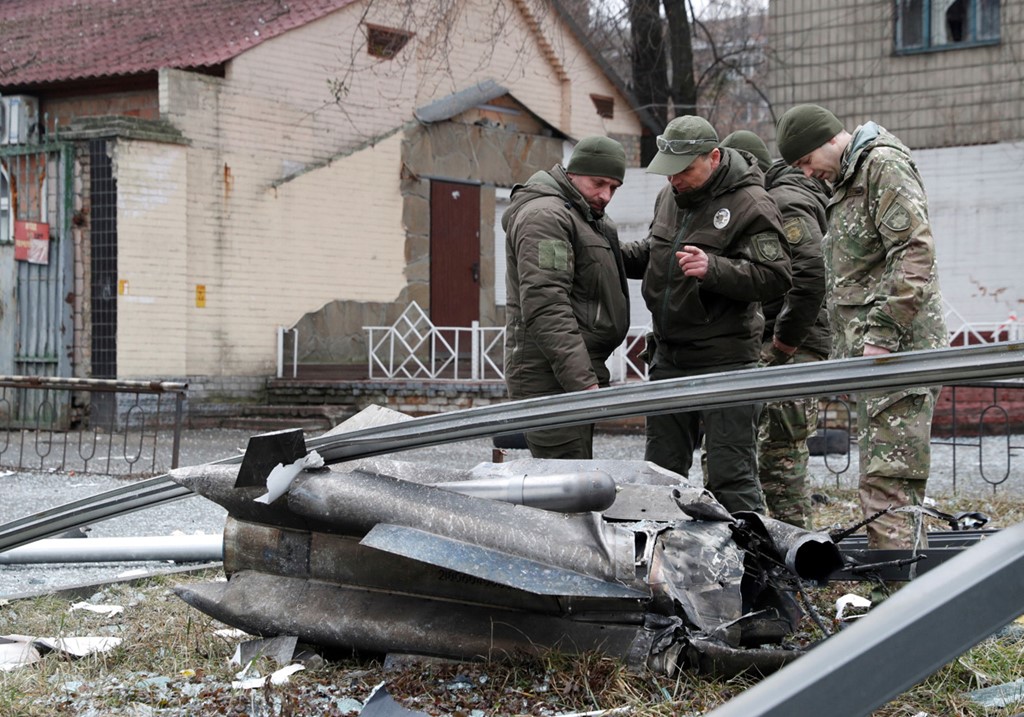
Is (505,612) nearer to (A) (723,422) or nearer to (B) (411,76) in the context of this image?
(A) (723,422)

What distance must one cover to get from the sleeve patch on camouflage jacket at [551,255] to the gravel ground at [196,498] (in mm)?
2275

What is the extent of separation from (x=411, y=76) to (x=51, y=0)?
19.7 ft

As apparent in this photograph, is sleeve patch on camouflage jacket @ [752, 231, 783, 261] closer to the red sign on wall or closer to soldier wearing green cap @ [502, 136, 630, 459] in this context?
soldier wearing green cap @ [502, 136, 630, 459]

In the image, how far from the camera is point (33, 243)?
42.8 ft

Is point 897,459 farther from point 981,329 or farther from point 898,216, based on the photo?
point 981,329

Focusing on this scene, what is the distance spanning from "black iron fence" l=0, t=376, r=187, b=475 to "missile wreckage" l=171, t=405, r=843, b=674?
21.3 feet

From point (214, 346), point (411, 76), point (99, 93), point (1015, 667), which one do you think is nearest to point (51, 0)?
point (99, 93)

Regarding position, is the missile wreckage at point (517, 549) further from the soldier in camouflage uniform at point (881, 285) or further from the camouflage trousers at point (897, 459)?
the soldier in camouflage uniform at point (881, 285)

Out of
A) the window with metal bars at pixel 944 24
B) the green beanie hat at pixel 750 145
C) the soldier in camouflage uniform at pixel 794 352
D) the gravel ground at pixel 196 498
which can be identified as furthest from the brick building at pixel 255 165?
the soldier in camouflage uniform at pixel 794 352

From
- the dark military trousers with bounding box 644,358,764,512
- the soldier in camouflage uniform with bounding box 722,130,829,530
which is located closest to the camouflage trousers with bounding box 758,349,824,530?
the soldier in camouflage uniform with bounding box 722,130,829,530

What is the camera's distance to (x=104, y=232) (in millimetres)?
12867

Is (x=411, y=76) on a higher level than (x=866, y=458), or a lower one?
higher

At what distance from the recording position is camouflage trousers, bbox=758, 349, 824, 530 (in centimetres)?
510

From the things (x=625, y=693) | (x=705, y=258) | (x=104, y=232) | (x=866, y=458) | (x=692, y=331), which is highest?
(x=104, y=232)
